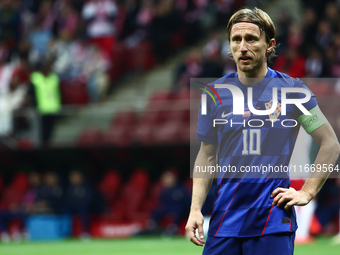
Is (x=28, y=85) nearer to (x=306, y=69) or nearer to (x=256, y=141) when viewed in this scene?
(x=306, y=69)

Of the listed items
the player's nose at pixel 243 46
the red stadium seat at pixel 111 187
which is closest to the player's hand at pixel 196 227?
the player's nose at pixel 243 46

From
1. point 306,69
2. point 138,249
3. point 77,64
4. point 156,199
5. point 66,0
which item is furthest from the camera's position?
point 66,0

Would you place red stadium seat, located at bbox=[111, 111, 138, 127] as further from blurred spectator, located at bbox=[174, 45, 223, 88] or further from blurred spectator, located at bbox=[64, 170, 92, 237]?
blurred spectator, located at bbox=[64, 170, 92, 237]

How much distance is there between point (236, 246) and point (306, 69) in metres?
9.57

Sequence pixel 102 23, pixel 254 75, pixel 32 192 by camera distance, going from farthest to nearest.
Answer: pixel 102 23
pixel 32 192
pixel 254 75

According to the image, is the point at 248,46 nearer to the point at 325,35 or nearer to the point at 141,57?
the point at 325,35

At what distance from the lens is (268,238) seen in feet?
9.65

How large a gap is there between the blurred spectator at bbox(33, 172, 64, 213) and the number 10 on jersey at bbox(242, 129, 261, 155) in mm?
11160

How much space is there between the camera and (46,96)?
14.0 metres

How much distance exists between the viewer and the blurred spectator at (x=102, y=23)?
16.2 metres

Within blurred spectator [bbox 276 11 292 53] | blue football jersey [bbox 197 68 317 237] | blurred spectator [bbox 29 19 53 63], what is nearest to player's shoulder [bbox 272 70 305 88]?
blue football jersey [bbox 197 68 317 237]

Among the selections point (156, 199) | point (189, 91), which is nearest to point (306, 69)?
point (189, 91)

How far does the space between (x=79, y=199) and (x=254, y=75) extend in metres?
10.9

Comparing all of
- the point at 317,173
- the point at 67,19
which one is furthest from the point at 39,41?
the point at 317,173
